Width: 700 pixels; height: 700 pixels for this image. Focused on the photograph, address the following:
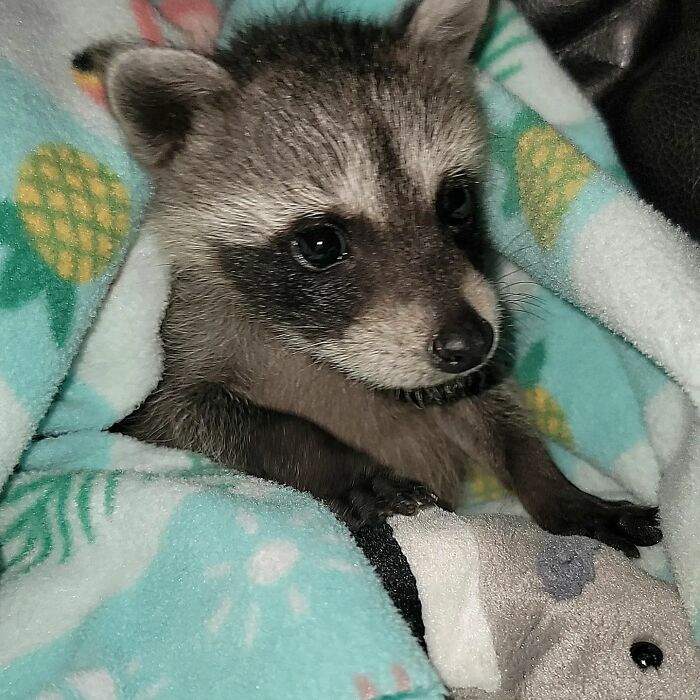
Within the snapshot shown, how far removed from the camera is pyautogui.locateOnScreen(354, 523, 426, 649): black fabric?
175cm

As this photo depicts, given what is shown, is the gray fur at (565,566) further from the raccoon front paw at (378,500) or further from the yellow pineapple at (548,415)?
the yellow pineapple at (548,415)

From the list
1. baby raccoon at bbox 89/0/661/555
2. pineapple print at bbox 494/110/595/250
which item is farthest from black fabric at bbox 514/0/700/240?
baby raccoon at bbox 89/0/661/555

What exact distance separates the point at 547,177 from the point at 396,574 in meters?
0.97

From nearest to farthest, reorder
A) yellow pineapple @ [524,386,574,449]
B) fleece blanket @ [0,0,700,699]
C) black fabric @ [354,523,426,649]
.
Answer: fleece blanket @ [0,0,700,699] < black fabric @ [354,523,426,649] < yellow pineapple @ [524,386,574,449]

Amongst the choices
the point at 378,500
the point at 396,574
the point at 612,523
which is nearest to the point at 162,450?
the point at 378,500

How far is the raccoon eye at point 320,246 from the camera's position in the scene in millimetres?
1873

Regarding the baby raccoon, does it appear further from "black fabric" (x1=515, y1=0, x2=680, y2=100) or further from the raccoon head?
"black fabric" (x1=515, y1=0, x2=680, y2=100)

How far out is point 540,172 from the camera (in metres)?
2.16

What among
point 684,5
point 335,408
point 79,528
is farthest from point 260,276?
point 684,5

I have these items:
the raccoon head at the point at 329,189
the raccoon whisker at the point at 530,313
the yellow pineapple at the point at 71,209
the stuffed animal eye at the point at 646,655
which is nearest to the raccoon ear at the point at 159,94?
the raccoon head at the point at 329,189

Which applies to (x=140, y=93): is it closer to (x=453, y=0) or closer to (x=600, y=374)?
(x=453, y=0)

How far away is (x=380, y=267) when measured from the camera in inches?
73.1

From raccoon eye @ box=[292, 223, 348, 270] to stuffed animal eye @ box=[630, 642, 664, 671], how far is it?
92cm

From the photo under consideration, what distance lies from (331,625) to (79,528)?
22.3 inches
